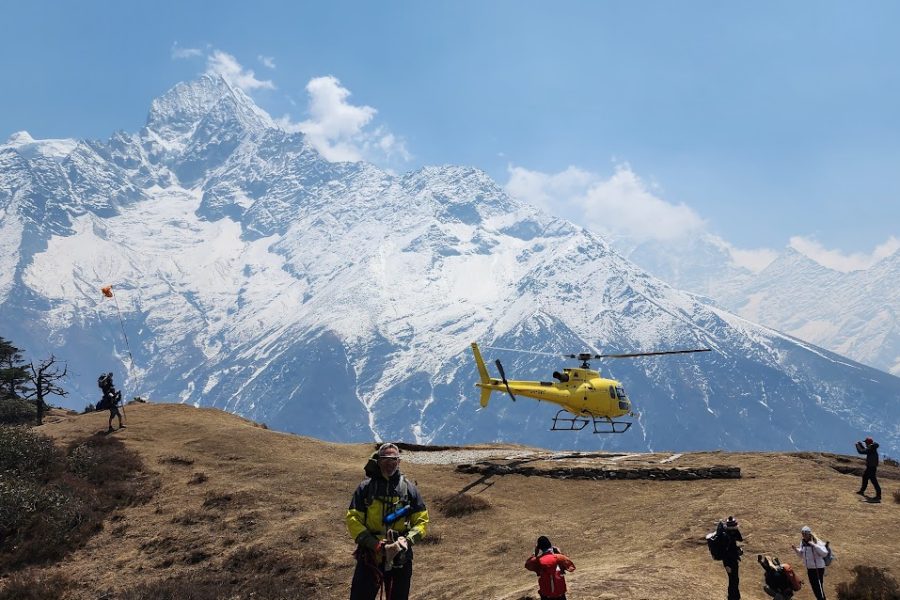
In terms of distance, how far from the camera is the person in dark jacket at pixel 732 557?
15.8 m

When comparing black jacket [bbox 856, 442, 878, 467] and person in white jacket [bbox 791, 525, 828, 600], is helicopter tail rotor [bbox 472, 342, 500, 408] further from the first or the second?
person in white jacket [bbox 791, 525, 828, 600]

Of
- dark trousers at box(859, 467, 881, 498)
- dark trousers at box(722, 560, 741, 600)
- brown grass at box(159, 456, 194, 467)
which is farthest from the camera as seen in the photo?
brown grass at box(159, 456, 194, 467)

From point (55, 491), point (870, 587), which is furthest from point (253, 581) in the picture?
point (870, 587)

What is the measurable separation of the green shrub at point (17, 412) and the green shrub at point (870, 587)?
46.1 m

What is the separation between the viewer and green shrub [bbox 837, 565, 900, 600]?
53.9ft

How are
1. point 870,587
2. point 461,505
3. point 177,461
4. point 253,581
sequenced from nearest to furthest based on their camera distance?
point 870,587 < point 253,581 < point 461,505 < point 177,461

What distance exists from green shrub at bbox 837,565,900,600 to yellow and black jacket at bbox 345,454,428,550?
1177 cm

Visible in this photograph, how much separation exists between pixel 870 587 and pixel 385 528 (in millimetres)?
12782

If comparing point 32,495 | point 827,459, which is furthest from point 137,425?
point 827,459

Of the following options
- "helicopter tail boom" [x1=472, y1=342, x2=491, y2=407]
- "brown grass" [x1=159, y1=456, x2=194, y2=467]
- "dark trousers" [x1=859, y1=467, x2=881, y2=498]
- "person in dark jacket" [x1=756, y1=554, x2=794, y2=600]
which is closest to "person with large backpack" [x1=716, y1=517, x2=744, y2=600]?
"person in dark jacket" [x1=756, y1=554, x2=794, y2=600]

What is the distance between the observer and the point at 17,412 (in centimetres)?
4747

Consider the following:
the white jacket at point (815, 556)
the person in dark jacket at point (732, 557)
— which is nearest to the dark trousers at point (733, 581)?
the person in dark jacket at point (732, 557)

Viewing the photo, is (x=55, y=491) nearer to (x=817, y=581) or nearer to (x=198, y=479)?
(x=198, y=479)

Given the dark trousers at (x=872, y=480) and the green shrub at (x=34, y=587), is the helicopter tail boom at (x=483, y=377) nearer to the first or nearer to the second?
the dark trousers at (x=872, y=480)
